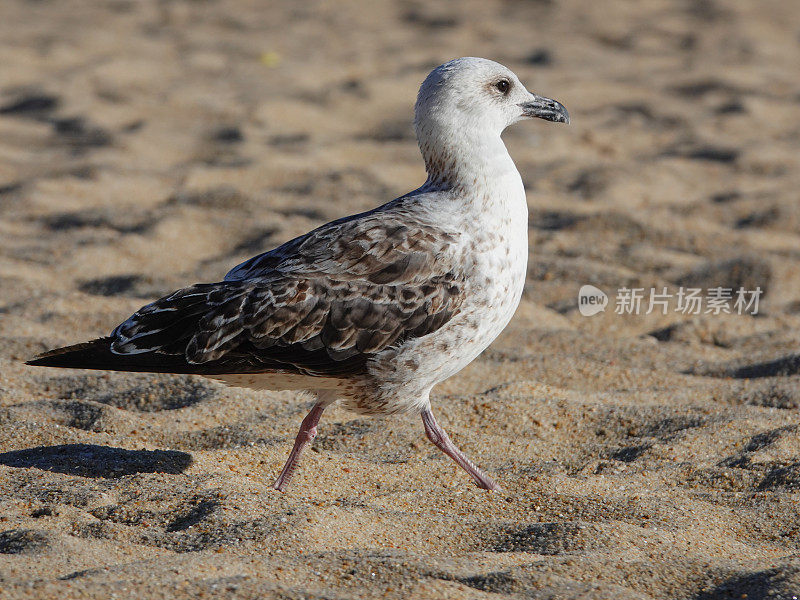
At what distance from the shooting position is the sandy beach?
11.5 ft

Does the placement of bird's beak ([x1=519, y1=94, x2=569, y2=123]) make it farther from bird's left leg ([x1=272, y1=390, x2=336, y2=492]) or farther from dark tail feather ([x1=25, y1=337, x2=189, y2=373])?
dark tail feather ([x1=25, y1=337, x2=189, y2=373])

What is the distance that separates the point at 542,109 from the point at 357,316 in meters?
1.40

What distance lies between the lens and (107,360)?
3.99 meters

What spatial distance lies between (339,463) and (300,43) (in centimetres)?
876

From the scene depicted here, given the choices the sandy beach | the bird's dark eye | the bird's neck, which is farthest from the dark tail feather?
the bird's dark eye

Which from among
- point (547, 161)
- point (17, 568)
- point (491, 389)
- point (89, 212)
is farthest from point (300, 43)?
point (17, 568)

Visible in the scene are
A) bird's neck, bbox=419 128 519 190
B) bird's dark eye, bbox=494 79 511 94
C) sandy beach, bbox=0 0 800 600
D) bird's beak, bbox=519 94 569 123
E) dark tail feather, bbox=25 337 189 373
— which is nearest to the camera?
sandy beach, bbox=0 0 800 600

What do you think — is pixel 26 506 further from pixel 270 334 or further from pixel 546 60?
pixel 546 60

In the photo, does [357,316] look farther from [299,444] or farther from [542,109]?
[542,109]

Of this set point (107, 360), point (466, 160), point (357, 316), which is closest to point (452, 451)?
point (357, 316)

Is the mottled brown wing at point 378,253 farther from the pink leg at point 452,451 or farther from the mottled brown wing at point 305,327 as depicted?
the pink leg at point 452,451

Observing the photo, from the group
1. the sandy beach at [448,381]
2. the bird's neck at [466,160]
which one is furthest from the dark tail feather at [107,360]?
the bird's neck at [466,160]

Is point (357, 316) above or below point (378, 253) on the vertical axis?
below

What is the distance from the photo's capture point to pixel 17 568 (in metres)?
3.17
